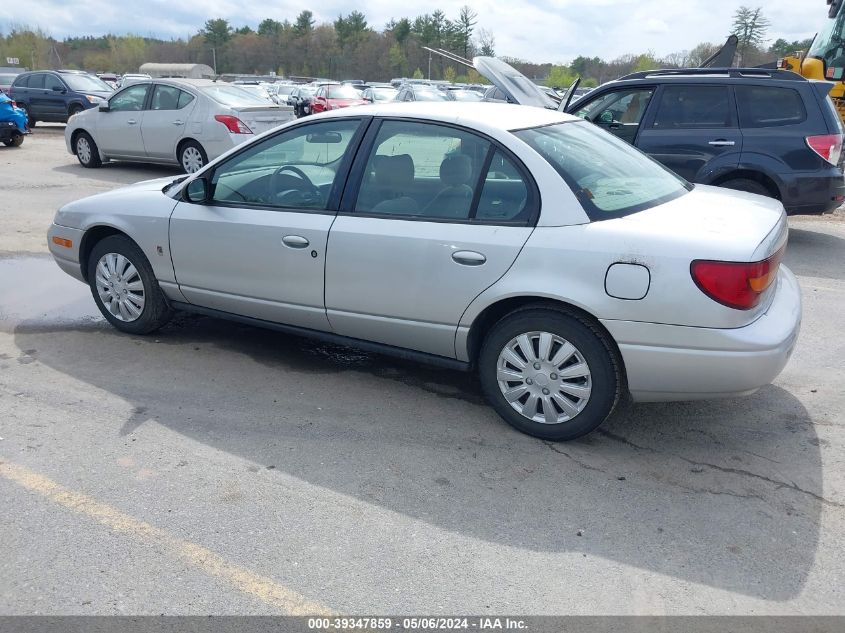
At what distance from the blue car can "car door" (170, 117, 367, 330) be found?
46.6 feet

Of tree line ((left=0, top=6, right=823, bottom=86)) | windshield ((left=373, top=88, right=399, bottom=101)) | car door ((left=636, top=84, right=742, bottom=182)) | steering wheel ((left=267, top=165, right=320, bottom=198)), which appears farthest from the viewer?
tree line ((left=0, top=6, right=823, bottom=86))

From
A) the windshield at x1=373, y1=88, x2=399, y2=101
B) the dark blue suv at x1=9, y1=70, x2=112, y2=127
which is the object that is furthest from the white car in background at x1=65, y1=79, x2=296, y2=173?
the windshield at x1=373, y1=88, x2=399, y2=101

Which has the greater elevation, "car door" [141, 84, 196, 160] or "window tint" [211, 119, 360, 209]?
"window tint" [211, 119, 360, 209]

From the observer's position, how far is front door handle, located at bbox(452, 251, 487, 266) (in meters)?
3.84

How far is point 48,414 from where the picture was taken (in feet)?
13.8

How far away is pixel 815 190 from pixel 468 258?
544cm

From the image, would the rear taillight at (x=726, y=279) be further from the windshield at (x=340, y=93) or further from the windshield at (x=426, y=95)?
the windshield at (x=340, y=93)

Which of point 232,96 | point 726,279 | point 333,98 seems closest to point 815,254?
point 726,279

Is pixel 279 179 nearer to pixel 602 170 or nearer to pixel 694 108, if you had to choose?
pixel 602 170

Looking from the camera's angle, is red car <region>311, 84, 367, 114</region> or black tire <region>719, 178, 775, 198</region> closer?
black tire <region>719, 178, 775, 198</region>

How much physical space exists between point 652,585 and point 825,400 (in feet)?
7.26

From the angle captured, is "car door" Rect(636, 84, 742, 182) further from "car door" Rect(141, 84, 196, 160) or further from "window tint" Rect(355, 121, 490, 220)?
"car door" Rect(141, 84, 196, 160)

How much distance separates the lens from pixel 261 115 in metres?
12.1

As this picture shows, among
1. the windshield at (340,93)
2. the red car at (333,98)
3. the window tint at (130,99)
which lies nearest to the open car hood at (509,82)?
the window tint at (130,99)
